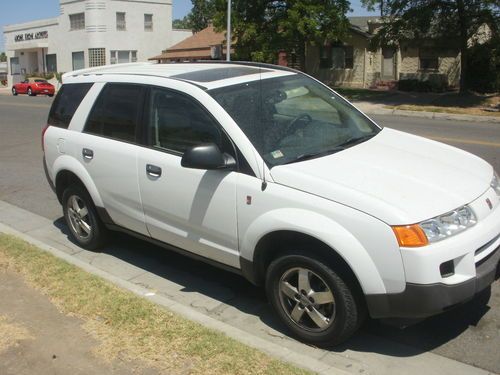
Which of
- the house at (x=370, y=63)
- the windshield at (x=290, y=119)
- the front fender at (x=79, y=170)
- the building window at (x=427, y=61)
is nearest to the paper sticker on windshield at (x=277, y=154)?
the windshield at (x=290, y=119)

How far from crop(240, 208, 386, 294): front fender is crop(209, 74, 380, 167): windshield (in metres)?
0.42

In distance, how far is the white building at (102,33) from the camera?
4878 cm

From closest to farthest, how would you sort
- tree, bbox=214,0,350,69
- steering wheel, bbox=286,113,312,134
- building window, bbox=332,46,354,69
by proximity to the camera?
steering wheel, bbox=286,113,312,134, tree, bbox=214,0,350,69, building window, bbox=332,46,354,69

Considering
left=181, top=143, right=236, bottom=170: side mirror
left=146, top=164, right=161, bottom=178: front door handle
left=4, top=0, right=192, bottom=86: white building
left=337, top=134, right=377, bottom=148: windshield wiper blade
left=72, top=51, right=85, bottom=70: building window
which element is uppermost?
left=4, top=0, right=192, bottom=86: white building

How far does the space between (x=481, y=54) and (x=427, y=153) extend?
21407 mm

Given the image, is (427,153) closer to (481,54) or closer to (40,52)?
(481,54)

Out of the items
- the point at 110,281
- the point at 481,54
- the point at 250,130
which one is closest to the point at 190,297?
the point at 110,281

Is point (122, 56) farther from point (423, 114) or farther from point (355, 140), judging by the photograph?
point (355, 140)

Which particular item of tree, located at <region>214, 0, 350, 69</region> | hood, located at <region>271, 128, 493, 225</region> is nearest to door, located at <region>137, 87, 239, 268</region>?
hood, located at <region>271, 128, 493, 225</region>

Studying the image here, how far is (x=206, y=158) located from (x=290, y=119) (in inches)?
32.3

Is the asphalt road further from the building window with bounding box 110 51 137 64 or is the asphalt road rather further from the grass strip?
the building window with bounding box 110 51 137 64

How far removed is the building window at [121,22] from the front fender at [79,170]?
46.9 m

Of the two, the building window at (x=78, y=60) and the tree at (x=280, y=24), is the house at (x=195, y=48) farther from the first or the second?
the tree at (x=280, y=24)

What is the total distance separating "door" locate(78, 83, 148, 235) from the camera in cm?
483
